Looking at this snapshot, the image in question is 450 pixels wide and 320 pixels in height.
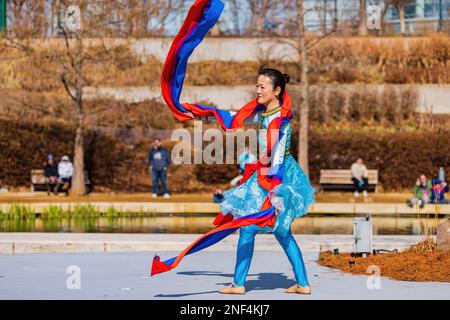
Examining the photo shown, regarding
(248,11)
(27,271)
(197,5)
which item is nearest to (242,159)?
(27,271)

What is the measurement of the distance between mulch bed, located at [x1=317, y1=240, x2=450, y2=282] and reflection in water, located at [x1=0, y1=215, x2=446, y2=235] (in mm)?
6704

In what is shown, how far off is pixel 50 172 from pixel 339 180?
26.8ft

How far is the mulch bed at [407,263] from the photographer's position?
34.7 ft

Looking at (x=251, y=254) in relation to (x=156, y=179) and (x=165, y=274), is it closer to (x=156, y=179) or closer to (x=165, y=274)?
(x=165, y=274)

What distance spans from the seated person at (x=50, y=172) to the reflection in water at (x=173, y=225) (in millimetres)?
6668

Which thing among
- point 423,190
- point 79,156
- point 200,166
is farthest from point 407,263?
point 200,166

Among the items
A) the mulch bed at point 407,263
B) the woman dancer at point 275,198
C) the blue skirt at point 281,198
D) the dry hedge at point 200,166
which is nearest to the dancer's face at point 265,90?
the woman dancer at point 275,198

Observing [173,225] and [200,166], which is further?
[200,166]

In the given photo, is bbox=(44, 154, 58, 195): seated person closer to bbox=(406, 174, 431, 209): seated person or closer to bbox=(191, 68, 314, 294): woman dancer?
bbox=(406, 174, 431, 209): seated person

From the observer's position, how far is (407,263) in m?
11.1

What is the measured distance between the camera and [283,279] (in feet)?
35.4

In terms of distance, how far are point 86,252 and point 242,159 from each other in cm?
1019

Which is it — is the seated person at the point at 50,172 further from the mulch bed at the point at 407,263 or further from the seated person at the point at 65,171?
the mulch bed at the point at 407,263
